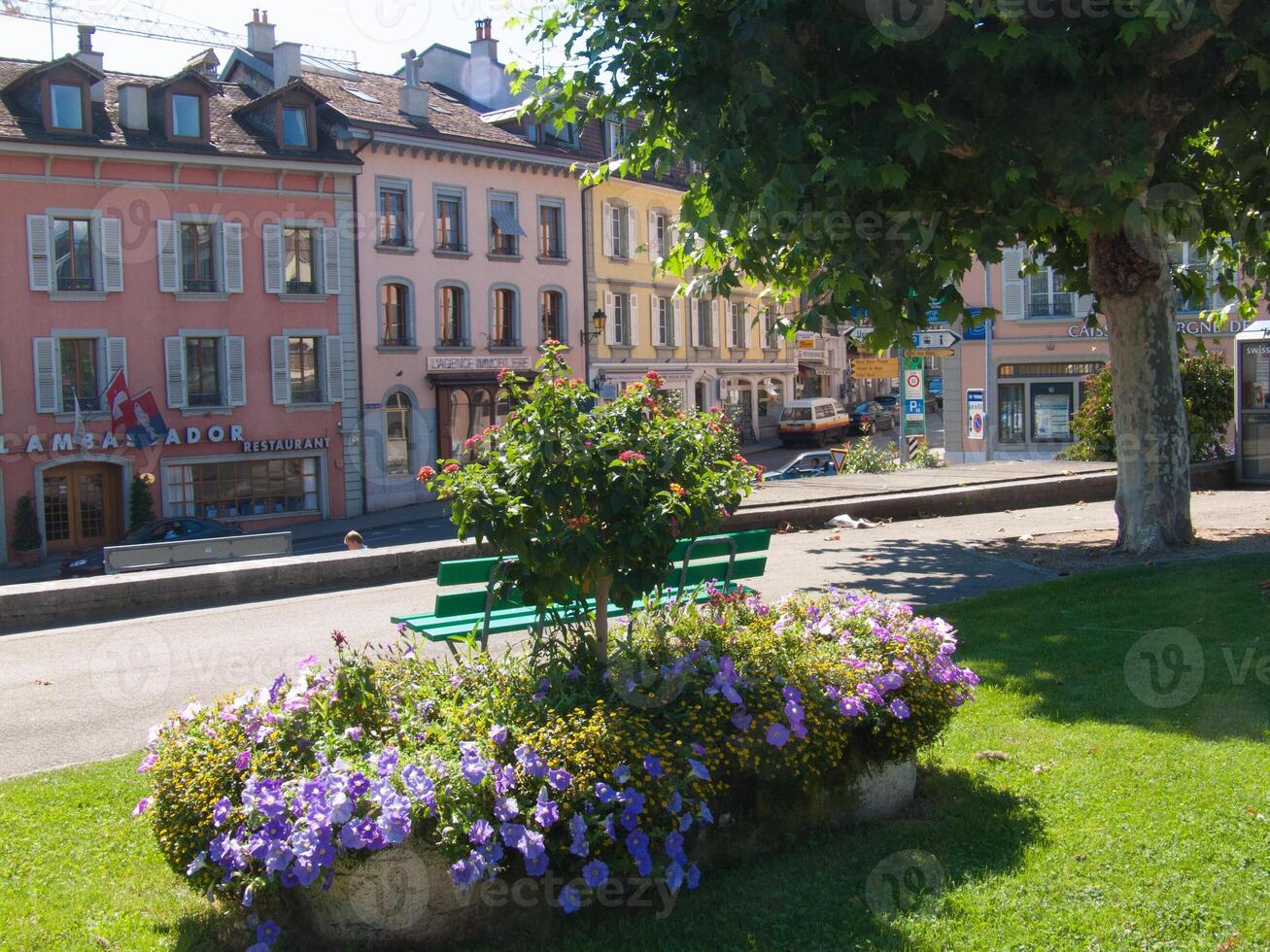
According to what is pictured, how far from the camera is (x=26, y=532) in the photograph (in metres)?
30.8

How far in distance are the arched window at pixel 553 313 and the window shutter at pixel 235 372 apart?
11480 millimetres

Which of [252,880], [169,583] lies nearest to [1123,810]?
[252,880]

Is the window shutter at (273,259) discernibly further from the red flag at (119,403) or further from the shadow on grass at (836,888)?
the shadow on grass at (836,888)

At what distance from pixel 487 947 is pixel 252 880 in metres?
0.82

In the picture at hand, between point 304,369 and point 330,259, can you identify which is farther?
point 330,259

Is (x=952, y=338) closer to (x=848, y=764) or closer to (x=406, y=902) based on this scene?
(x=848, y=764)

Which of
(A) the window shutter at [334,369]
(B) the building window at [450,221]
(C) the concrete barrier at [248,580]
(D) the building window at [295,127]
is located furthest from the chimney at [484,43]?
(C) the concrete barrier at [248,580]

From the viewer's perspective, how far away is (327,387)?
37219 mm

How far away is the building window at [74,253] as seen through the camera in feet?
107

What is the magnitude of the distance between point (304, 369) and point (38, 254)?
25.3ft

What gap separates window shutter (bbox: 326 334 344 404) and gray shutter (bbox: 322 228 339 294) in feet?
4.71

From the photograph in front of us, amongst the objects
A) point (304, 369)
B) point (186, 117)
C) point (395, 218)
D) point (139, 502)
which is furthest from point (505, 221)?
point (139, 502)

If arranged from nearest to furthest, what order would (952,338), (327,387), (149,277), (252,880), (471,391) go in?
(252,880) < (952,338) < (149,277) < (327,387) < (471,391)

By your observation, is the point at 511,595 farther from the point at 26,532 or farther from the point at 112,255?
the point at 112,255
